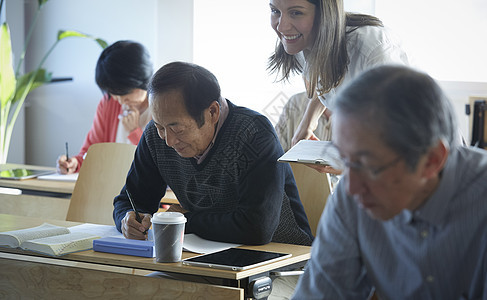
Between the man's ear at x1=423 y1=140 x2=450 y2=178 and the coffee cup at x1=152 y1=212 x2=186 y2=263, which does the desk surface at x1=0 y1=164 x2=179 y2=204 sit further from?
the man's ear at x1=423 y1=140 x2=450 y2=178

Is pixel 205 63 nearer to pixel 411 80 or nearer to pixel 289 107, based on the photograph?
pixel 289 107

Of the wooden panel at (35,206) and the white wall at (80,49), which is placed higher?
the white wall at (80,49)

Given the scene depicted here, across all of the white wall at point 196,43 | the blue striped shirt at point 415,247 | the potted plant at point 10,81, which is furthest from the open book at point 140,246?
the potted plant at point 10,81

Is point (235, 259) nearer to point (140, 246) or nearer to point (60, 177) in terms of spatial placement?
point (140, 246)

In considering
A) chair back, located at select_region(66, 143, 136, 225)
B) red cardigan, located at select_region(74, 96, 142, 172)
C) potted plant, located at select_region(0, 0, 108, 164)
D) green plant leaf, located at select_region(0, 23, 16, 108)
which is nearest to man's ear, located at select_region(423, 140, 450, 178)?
chair back, located at select_region(66, 143, 136, 225)

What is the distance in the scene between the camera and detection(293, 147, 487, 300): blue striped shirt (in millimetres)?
1104

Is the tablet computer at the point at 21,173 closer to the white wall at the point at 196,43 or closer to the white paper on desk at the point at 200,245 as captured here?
the white wall at the point at 196,43

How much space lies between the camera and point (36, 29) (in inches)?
206

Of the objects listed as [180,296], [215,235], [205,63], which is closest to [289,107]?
[205,63]

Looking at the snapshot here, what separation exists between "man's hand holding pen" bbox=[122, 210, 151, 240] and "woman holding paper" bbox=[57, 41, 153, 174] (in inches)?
62.0

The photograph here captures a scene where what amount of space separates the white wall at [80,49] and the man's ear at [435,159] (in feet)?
12.4

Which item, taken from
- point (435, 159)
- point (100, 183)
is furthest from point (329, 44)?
point (100, 183)

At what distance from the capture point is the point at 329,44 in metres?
2.06

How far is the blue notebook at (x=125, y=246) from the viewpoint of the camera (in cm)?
172
